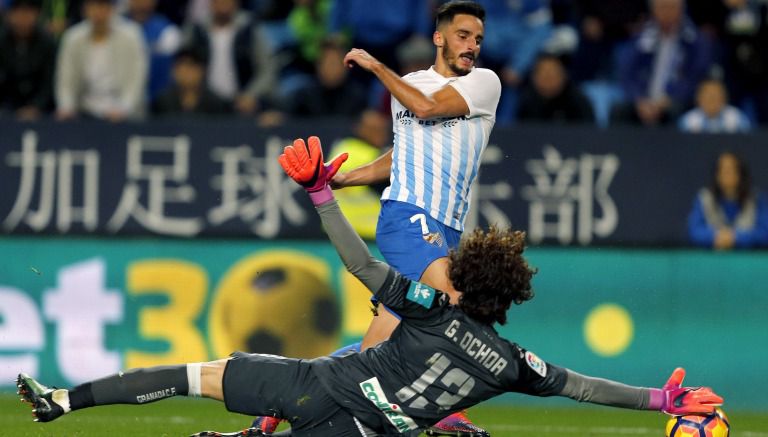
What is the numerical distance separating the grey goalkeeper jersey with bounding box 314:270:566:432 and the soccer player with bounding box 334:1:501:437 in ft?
2.66

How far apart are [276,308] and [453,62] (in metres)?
4.60

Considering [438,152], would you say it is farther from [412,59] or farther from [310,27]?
[310,27]

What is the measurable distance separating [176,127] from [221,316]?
1.72 m

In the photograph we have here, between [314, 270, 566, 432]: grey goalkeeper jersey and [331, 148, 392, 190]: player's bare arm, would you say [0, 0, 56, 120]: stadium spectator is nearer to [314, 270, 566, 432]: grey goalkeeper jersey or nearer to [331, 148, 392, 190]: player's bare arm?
[331, 148, 392, 190]: player's bare arm

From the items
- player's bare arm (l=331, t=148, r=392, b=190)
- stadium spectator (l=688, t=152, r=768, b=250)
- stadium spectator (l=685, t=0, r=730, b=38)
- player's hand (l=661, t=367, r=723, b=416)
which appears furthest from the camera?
stadium spectator (l=685, t=0, r=730, b=38)

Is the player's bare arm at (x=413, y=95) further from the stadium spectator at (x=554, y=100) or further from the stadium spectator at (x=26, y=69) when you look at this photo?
the stadium spectator at (x=26, y=69)

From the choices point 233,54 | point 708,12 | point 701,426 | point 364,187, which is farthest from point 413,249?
point 708,12

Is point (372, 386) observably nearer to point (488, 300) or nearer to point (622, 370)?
point (488, 300)

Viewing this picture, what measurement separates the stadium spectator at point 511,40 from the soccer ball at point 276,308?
3.19m

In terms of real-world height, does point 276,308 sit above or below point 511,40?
below

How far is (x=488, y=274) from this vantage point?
658 centimetres

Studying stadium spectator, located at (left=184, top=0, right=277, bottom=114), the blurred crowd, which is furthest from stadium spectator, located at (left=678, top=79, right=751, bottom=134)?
stadium spectator, located at (left=184, top=0, right=277, bottom=114)

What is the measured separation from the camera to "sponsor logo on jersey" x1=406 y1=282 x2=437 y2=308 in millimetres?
6531

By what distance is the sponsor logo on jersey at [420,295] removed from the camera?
6.53 m
